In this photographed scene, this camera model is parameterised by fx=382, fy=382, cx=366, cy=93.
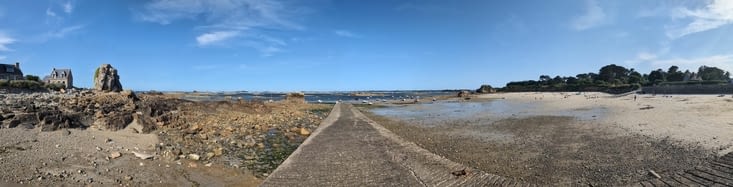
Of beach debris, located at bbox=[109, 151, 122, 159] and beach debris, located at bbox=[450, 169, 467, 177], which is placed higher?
beach debris, located at bbox=[109, 151, 122, 159]

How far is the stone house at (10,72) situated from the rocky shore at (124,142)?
86.1ft

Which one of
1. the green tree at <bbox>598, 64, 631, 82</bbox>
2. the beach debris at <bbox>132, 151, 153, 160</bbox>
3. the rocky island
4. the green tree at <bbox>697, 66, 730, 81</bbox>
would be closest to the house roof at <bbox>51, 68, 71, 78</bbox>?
the rocky island

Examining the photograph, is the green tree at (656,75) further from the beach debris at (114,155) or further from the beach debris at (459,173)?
the beach debris at (114,155)

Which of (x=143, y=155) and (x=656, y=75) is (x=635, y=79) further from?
(x=143, y=155)

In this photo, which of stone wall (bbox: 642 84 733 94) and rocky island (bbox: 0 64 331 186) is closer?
rocky island (bbox: 0 64 331 186)

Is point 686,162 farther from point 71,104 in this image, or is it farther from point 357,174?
point 71,104

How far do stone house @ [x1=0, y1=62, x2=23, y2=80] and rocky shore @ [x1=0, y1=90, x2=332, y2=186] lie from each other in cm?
2625


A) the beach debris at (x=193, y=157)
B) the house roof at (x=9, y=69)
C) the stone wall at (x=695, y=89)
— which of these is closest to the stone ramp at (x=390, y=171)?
the beach debris at (x=193, y=157)

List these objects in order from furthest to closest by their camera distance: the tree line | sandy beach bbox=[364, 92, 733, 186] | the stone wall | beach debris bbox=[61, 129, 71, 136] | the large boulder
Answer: the tree line < the stone wall < the large boulder < beach debris bbox=[61, 129, 71, 136] < sandy beach bbox=[364, 92, 733, 186]

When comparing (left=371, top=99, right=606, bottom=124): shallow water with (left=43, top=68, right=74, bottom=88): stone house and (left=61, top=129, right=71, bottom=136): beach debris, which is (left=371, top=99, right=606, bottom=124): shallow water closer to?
(left=61, top=129, right=71, bottom=136): beach debris

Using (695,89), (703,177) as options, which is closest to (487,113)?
(703,177)

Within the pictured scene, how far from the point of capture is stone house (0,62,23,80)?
112 ft

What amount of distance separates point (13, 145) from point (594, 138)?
1783 cm

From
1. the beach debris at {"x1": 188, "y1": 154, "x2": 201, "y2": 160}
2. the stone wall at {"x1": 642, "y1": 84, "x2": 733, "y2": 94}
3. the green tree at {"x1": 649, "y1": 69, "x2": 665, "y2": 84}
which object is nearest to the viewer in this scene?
the beach debris at {"x1": 188, "y1": 154, "x2": 201, "y2": 160}
